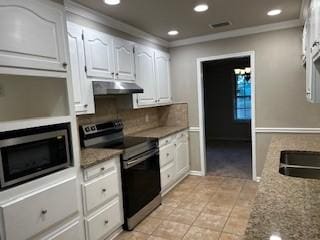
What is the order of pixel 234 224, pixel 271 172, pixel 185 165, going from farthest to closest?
1. pixel 185 165
2. pixel 234 224
3. pixel 271 172

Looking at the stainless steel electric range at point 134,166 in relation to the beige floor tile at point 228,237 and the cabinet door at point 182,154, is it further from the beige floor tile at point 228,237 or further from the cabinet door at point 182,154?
the beige floor tile at point 228,237

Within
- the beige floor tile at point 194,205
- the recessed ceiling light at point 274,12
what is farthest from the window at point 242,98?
the beige floor tile at point 194,205

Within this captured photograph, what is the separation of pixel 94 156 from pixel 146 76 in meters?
1.69

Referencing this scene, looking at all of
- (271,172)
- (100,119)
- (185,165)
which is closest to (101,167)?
(100,119)

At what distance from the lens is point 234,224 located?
2.75m

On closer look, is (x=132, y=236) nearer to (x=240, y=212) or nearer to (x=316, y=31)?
(x=240, y=212)

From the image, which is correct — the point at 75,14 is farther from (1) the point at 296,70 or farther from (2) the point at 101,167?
(1) the point at 296,70

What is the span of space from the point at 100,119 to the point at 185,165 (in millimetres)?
1879

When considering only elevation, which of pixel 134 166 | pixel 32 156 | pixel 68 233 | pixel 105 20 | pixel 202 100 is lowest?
pixel 68 233

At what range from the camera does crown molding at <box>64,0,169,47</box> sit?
2.42 metres

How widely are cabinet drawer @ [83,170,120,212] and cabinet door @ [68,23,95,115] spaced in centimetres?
73

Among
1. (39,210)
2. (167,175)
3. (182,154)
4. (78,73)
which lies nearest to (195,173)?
(182,154)

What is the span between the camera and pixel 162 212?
3117 mm

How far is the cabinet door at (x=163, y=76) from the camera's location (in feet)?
13.3
